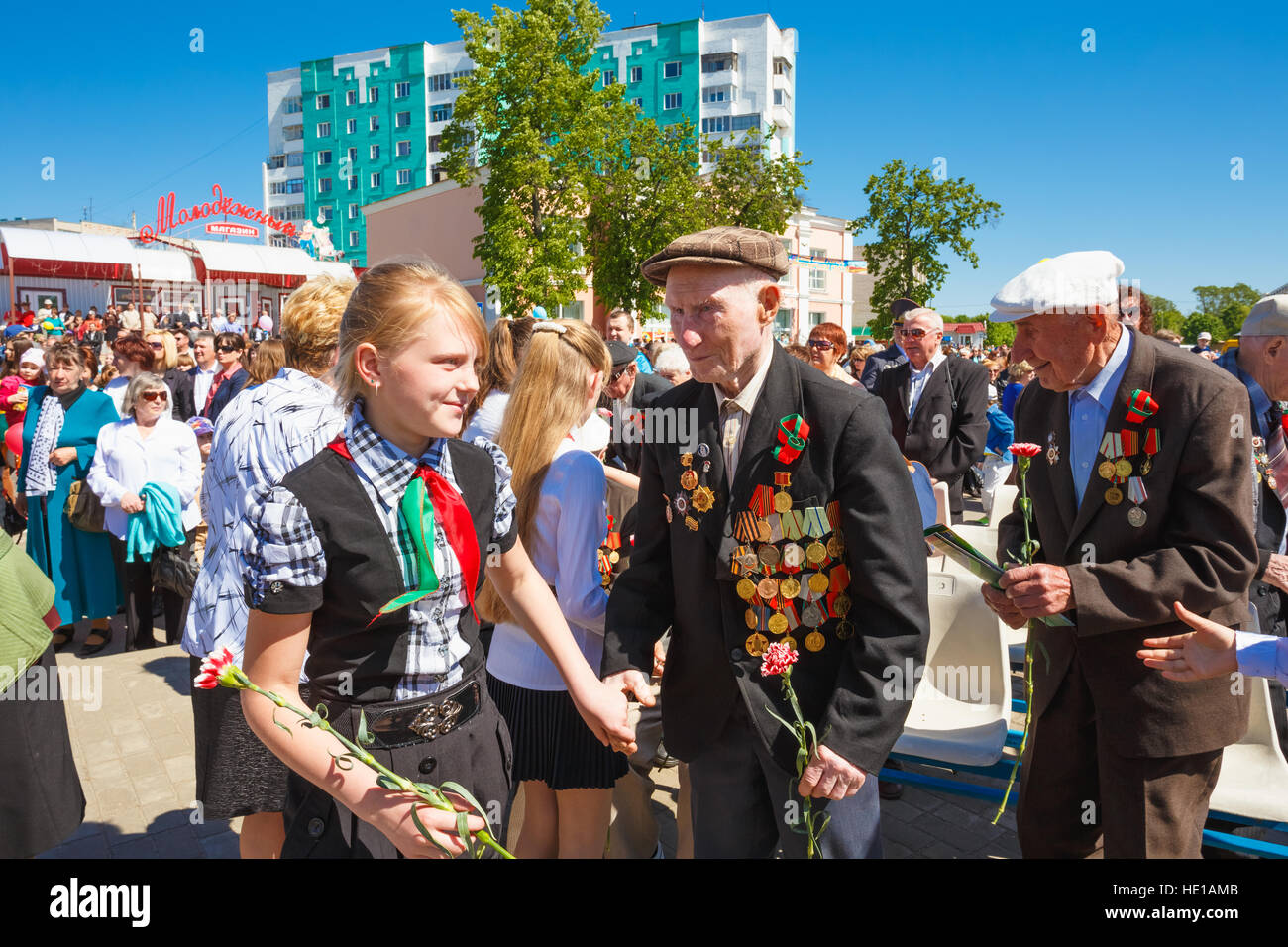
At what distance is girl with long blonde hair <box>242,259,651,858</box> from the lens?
1564 mm

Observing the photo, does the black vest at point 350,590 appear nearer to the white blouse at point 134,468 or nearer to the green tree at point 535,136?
the white blouse at point 134,468

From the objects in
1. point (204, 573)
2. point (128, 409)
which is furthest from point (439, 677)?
point (128, 409)

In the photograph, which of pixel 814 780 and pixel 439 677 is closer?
pixel 439 677

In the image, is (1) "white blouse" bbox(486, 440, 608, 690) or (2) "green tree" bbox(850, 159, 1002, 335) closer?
(1) "white blouse" bbox(486, 440, 608, 690)

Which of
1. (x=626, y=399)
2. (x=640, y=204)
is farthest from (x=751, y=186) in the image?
(x=626, y=399)

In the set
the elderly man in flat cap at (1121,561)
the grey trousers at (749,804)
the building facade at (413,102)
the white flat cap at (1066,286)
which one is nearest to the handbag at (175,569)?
the grey trousers at (749,804)

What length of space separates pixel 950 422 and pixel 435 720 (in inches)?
194

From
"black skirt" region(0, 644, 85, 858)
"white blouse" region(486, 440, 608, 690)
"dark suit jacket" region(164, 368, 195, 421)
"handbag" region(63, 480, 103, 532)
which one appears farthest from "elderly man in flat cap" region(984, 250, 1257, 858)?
"dark suit jacket" region(164, 368, 195, 421)

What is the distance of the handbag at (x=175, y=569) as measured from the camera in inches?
233

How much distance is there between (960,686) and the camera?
12.4 ft

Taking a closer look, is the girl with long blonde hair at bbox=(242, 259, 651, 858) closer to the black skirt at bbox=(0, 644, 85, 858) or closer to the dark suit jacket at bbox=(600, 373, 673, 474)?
the black skirt at bbox=(0, 644, 85, 858)

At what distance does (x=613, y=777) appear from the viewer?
2.69 metres
